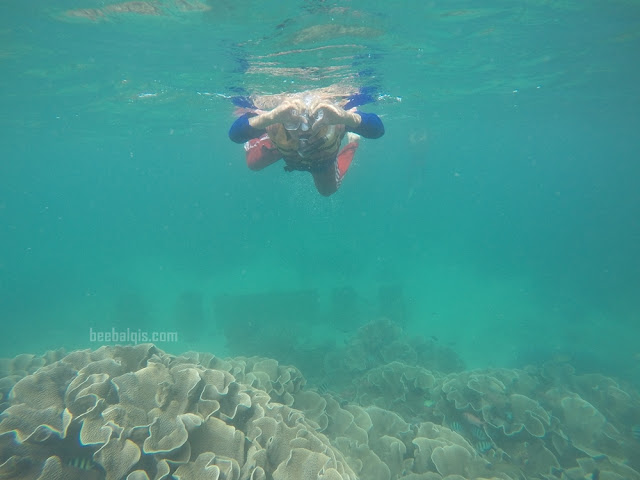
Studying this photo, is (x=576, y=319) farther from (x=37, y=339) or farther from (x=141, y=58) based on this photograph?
(x=37, y=339)

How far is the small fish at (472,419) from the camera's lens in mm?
7321

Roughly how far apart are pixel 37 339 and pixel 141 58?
20.1m

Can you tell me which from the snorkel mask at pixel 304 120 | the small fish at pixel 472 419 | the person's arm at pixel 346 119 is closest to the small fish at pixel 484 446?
the small fish at pixel 472 419

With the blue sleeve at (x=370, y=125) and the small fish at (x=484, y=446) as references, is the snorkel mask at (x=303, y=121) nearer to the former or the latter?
the blue sleeve at (x=370, y=125)

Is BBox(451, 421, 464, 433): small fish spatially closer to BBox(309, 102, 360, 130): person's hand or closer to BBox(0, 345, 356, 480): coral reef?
BBox(0, 345, 356, 480): coral reef

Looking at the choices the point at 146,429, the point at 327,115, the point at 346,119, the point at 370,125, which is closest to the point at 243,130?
the point at 327,115

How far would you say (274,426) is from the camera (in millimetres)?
4613

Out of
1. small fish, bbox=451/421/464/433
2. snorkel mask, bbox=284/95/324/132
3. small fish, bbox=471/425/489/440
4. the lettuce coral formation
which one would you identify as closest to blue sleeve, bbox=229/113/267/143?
snorkel mask, bbox=284/95/324/132

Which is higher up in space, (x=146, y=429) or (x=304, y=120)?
(x=304, y=120)

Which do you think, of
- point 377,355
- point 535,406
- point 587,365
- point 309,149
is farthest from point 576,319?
point 309,149

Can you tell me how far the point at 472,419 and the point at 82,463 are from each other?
741 centimetres

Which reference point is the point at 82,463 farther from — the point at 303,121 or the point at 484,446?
the point at 484,446

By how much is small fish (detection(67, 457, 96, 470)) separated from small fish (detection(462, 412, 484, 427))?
287 inches

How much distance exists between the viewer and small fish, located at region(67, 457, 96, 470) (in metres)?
3.56
